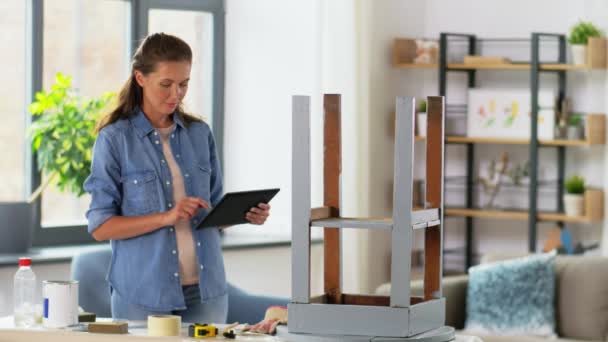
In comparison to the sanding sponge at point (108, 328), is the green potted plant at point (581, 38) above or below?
above

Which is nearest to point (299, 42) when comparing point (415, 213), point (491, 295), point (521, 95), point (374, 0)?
point (374, 0)

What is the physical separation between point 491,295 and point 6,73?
2.29 meters

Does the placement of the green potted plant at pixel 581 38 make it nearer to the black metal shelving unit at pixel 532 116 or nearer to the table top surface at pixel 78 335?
the black metal shelving unit at pixel 532 116

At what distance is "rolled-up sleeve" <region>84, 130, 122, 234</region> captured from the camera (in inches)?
120

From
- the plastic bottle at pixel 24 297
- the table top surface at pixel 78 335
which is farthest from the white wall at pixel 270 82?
the table top surface at pixel 78 335

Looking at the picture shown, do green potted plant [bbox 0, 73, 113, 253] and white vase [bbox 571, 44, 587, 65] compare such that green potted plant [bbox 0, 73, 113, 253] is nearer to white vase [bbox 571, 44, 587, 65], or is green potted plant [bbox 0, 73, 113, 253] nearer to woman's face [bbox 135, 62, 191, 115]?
woman's face [bbox 135, 62, 191, 115]

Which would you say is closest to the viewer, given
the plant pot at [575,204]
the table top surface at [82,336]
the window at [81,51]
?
the table top surface at [82,336]

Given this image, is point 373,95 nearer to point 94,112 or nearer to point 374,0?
point 374,0

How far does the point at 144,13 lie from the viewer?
5.43 m

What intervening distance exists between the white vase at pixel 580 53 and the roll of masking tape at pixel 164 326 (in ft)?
11.0

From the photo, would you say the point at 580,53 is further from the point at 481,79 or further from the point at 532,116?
the point at 481,79

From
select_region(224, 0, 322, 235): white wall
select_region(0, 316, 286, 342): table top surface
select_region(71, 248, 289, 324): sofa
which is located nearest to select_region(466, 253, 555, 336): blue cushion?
select_region(71, 248, 289, 324): sofa

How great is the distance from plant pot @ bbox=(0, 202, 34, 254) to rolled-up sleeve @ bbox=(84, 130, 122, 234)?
6.31 feet

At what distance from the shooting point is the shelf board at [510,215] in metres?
5.52
